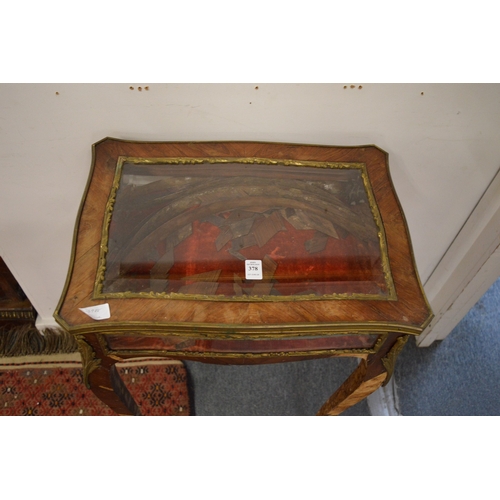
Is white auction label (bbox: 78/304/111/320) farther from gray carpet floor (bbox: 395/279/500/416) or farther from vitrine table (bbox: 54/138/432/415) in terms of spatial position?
gray carpet floor (bbox: 395/279/500/416)

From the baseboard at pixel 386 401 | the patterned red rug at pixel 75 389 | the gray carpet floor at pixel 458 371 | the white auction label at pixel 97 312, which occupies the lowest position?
the patterned red rug at pixel 75 389

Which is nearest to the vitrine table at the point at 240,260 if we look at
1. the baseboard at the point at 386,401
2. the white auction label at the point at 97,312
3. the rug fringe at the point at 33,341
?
the white auction label at the point at 97,312

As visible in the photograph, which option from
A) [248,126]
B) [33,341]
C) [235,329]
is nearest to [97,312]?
[235,329]

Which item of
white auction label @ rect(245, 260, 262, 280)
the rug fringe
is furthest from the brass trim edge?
the rug fringe

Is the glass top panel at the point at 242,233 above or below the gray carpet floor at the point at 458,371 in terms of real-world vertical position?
above

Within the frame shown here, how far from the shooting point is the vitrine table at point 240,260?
0.93 m

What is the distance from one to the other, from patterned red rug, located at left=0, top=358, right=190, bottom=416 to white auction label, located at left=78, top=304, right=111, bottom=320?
100 centimetres

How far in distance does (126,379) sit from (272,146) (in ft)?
4.11

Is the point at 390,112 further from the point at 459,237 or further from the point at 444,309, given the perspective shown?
the point at 444,309

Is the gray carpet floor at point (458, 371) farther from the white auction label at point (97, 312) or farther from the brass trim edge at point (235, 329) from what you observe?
the white auction label at point (97, 312)

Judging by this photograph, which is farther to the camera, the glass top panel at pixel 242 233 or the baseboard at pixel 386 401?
the baseboard at pixel 386 401

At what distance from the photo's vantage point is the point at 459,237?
1.57m

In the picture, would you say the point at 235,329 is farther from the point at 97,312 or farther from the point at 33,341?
the point at 33,341

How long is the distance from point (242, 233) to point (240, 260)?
0.30 ft
